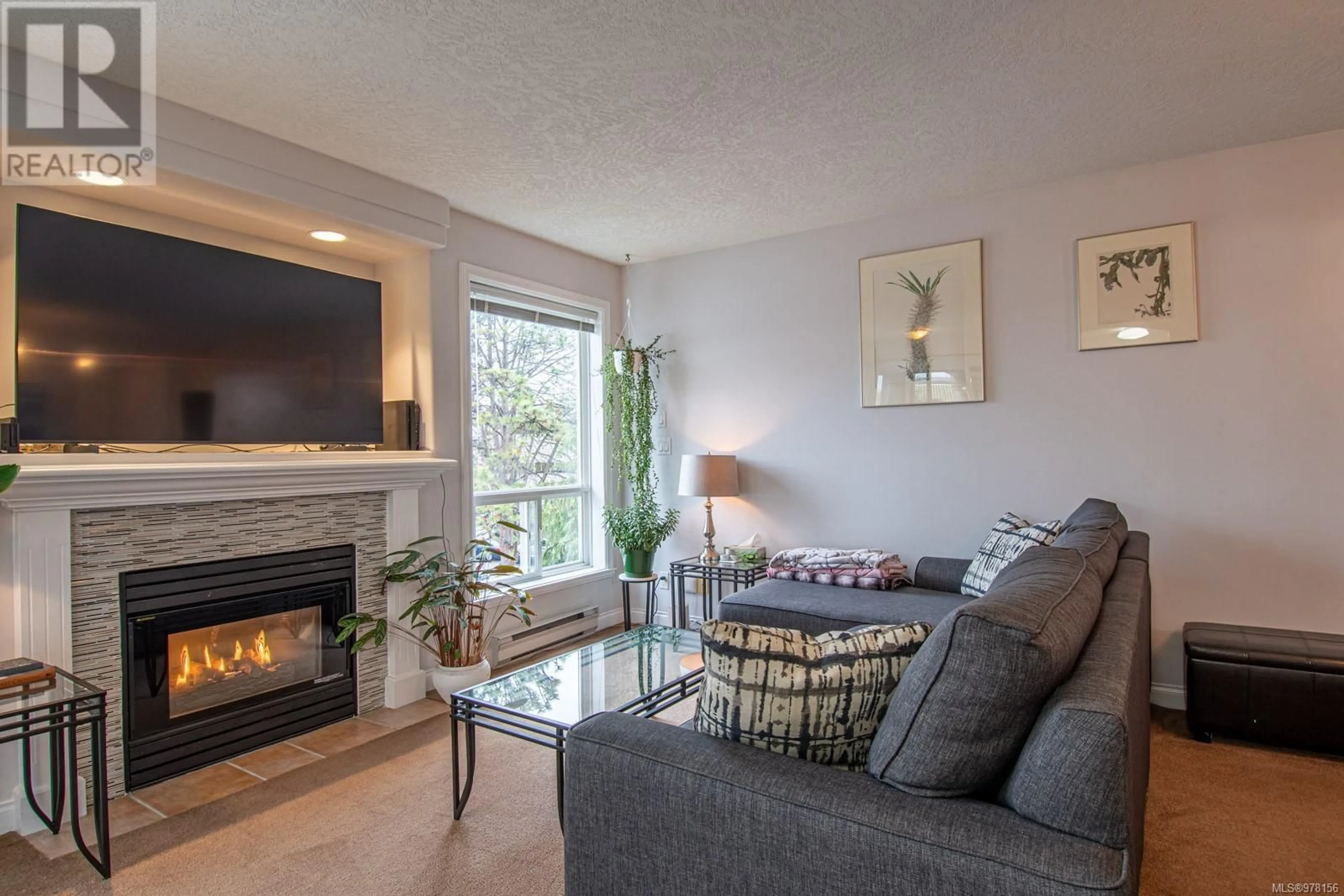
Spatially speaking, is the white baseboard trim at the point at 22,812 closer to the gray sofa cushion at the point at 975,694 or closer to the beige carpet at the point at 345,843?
the beige carpet at the point at 345,843

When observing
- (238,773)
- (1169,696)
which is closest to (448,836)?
(238,773)

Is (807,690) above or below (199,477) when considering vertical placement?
below

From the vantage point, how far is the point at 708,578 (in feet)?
13.4

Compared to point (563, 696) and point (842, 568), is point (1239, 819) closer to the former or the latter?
point (842, 568)

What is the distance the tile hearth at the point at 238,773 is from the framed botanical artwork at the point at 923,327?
283 centimetres

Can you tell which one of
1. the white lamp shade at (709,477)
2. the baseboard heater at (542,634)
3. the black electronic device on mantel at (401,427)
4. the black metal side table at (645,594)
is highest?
the black electronic device on mantel at (401,427)

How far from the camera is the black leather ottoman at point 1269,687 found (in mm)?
2553

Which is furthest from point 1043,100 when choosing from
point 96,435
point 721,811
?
point 96,435

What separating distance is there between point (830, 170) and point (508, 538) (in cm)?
265

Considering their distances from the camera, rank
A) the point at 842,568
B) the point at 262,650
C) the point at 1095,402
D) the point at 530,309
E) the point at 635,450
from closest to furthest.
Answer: the point at 262,650
the point at 1095,402
the point at 842,568
the point at 530,309
the point at 635,450

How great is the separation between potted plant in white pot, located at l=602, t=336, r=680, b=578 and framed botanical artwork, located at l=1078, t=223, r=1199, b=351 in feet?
7.99

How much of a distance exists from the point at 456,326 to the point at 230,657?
1.84m

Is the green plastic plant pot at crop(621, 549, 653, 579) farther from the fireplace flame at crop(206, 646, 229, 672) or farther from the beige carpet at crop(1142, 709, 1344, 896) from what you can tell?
the beige carpet at crop(1142, 709, 1344, 896)

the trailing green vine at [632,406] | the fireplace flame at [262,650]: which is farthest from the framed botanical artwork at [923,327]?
the fireplace flame at [262,650]
